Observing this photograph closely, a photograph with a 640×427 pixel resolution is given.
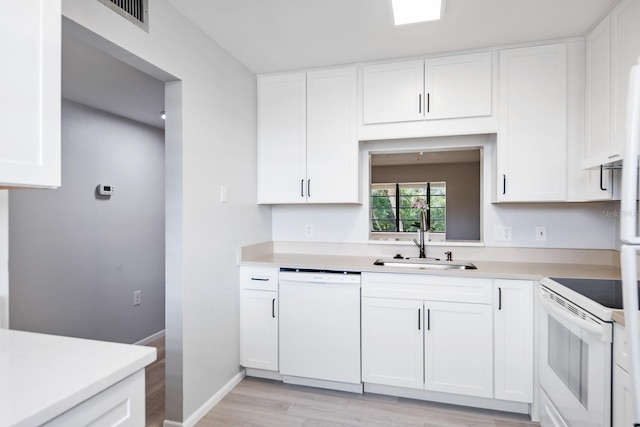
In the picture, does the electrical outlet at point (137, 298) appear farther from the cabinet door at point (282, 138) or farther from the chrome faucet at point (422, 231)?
the chrome faucet at point (422, 231)

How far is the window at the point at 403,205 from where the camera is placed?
334cm

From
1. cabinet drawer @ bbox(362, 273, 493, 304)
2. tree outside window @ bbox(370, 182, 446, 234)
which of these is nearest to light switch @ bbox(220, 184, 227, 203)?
cabinet drawer @ bbox(362, 273, 493, 304)

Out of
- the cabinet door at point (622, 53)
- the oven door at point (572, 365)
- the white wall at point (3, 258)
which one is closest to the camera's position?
the white wall at point (3, 258)

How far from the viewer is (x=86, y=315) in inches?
113

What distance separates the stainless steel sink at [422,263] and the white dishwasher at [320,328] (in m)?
0.39

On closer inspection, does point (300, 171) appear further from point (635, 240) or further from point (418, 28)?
point (635, 240)

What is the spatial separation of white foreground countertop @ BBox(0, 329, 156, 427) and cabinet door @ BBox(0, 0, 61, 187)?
0.46 metres

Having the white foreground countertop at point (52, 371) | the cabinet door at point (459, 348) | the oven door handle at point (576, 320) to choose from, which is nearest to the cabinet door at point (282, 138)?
the cabinet door at point (459, 348)

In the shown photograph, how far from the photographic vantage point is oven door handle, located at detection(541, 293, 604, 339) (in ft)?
4.41

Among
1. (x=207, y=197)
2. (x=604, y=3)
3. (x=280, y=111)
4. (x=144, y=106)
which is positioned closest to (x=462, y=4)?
(x=604, y=3)

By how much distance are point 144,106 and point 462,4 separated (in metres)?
2.54

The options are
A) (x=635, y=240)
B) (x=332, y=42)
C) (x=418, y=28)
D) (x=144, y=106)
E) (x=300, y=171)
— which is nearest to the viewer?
(x=635, y=240)

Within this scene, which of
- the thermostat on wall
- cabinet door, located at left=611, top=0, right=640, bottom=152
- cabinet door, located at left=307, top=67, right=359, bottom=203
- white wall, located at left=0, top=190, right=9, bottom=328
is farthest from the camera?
the thermostat on wall

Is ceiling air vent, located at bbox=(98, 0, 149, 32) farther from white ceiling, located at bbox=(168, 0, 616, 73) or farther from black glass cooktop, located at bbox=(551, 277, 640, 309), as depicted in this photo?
black glass cooktop, located at bbox=(551, 277, 640, 309)
